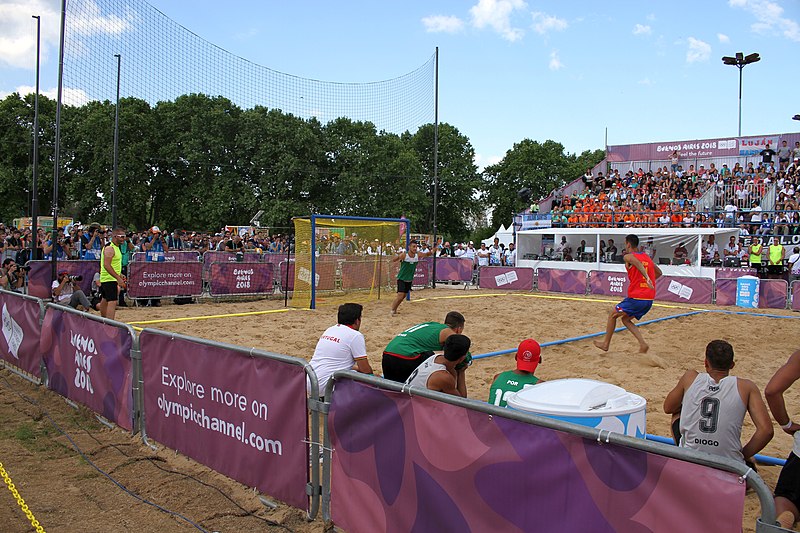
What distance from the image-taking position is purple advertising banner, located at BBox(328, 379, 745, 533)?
8.08 feet

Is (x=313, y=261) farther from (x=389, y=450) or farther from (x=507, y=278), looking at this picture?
(x=389, y=450)

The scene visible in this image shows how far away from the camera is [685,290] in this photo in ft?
64.8

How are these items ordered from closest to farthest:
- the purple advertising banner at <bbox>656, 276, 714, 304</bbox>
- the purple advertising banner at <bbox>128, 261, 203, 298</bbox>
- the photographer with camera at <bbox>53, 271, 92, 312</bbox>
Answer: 1. the photographer with camera at <bbox>53, 271, 92, 312</bbox>
2. the purple advertising banner at <bbox>128, 261, 203, 298</bbox>
3. the purple advertising banner at <bbox>656, 276, 714, 304</bbox>

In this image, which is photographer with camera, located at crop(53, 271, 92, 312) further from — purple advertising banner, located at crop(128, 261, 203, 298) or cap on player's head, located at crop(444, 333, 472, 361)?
cap on player's head, located at crop(444, 333, 472, 361)

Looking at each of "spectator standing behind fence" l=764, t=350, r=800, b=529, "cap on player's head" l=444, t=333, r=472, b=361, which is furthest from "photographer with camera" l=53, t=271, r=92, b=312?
"spectator standing behind fence" l=764, t=350, r=800, b=529

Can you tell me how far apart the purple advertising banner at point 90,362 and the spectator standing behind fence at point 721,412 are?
4729 millimetres

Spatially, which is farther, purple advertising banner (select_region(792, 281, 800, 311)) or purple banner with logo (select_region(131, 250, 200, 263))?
purple banner with logo (select_region(131, 250, 200, 263))

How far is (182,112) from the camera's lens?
43375 mm

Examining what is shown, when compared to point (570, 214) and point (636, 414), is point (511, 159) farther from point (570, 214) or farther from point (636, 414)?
point (636, 414)

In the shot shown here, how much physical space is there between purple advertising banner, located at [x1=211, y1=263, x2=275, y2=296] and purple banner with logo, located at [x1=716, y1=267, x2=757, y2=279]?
49.9ft

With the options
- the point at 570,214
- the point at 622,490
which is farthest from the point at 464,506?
the point at 570,214

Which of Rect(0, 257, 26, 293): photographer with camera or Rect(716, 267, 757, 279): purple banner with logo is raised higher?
Rect(716, 267, 757, 279): purple banner with logo

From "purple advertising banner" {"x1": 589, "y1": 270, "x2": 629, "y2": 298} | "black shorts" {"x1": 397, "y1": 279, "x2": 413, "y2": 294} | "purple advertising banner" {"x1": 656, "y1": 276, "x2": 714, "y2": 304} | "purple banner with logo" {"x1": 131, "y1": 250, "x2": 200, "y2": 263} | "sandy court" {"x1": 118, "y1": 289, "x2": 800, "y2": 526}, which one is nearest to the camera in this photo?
"sandy court" {"x1": 118, "y1": 289, "x2": 800, "y2": 526}

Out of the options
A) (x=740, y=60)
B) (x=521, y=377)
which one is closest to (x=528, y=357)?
(x=521, y=377)
